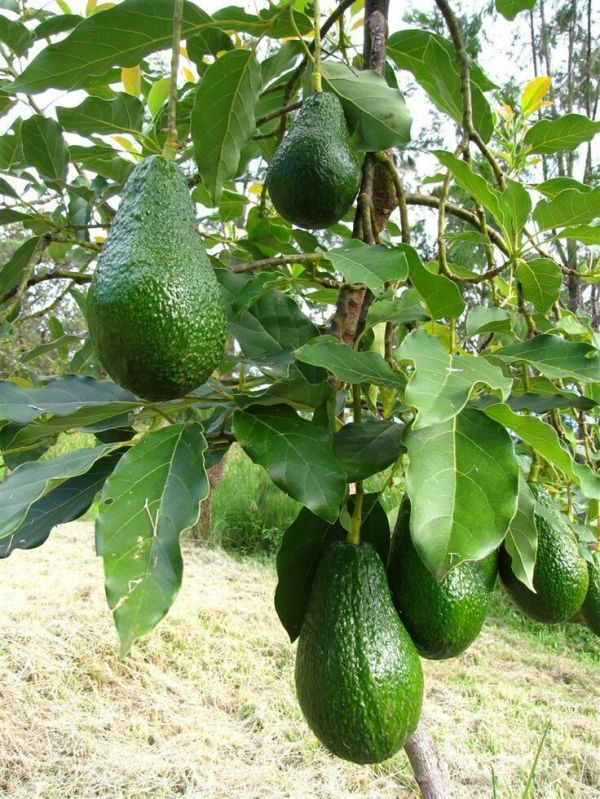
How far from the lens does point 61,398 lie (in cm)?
68

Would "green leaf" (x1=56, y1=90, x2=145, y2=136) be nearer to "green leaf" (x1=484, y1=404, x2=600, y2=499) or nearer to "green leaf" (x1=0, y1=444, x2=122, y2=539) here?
"green leaf" (x1=0, y1=444, x2=122, y2=539)

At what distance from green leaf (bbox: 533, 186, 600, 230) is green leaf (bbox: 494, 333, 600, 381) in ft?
0.56

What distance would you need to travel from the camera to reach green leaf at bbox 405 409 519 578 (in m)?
0.43

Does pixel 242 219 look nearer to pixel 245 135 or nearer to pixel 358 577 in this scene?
pixel 245 135

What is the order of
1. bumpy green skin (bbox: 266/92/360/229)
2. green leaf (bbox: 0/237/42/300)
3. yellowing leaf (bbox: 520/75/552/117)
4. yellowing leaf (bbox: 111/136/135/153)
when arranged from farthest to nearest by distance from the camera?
yellowing leaf (bbox: 520/75/552/117) < yellowing leaf (bbox: 111/136/135/153) < green leaf (bbox: 0/237/42/300) < bumpy green skin (bbox: 266/92/360/229)

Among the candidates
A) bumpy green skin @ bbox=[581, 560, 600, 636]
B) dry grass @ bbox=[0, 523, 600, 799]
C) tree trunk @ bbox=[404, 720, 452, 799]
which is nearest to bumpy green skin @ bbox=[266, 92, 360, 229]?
bumpy green skin @ bbox=[581, 560, 600, 636]

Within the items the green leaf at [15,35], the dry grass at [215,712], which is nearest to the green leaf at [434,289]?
the green leaf at [15,35]

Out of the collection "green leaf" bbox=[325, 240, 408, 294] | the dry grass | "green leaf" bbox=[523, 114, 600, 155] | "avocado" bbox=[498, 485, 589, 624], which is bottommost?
the dry grass

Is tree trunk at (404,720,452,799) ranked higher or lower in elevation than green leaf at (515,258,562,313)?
lower

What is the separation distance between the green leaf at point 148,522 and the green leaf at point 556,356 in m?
0.31

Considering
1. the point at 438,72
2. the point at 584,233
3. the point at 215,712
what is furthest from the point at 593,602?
the point at 215,712

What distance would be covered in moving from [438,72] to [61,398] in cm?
58

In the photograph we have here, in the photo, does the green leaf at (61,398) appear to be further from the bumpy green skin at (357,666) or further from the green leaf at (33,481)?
the bumpy green skin at (357,666)

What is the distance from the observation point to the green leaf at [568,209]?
70 centimetres
